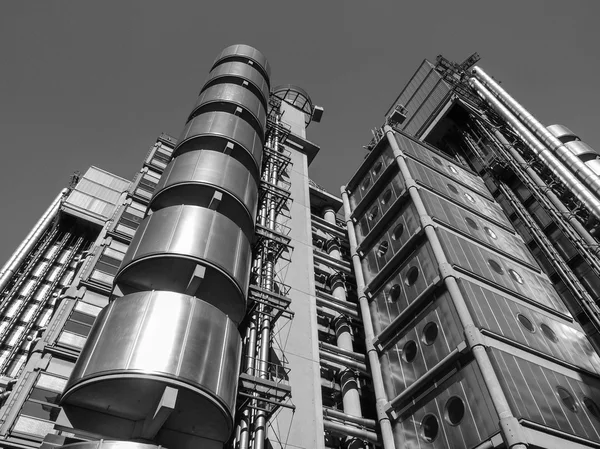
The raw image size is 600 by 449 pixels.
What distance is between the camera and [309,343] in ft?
79.8

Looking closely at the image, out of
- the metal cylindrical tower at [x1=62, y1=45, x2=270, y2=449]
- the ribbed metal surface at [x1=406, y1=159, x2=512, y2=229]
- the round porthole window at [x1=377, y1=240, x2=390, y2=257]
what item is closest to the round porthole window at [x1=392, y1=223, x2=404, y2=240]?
the round porthole window at [x1=377, y1=240, x2=390, y2=257]

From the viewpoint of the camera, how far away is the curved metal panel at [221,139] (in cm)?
3030

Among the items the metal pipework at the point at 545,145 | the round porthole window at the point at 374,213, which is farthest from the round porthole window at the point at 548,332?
the round porthole window at the point at 374,213

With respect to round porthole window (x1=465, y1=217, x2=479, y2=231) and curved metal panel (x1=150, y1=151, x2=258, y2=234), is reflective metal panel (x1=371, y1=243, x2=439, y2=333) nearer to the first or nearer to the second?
round porthole window (x1=465, y1=217, x2=479, y2=231)

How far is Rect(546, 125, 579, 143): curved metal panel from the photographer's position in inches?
1522

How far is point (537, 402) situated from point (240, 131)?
22.5 meters

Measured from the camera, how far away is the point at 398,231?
29234mm

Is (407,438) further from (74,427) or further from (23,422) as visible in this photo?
(23,422)

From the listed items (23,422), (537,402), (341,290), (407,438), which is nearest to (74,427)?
(23,422)

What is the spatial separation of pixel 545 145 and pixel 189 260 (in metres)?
31.1

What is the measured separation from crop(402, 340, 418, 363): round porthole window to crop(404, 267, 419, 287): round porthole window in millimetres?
3373

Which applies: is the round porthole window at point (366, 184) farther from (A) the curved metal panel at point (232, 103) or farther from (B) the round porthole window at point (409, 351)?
(B) the round porthole window at point (409, 351)

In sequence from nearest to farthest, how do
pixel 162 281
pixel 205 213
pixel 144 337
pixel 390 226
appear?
pixel 144 337
pixel 162 281
pixel 205 213
pixel 390 226

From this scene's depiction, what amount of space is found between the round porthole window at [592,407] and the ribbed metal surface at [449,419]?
5296 millimetres
